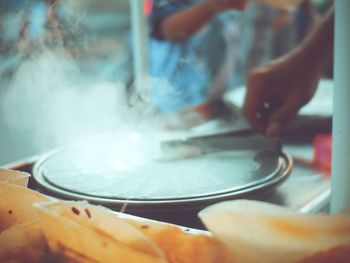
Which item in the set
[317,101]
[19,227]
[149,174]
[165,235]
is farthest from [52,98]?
[317,101]

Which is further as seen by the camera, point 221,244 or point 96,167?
point 96,167

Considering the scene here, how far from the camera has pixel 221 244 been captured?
644 millimetres

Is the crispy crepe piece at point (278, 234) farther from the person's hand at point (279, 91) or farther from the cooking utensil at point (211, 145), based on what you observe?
the person's hand at point (279, 91)

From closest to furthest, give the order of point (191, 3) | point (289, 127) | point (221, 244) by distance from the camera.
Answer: point (221, 244) → point (289, 127) → point (191, 3)

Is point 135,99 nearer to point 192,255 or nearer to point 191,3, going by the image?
point 192,255

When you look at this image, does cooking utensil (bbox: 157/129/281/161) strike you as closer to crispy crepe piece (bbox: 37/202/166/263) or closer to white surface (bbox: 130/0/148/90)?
crispy crepe piece (bbox: 37/202/166/263)

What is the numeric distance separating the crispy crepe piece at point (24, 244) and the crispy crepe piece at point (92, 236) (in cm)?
2

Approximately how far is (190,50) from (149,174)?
1.60 m

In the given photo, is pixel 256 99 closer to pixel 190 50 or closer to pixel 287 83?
pixel 287 83

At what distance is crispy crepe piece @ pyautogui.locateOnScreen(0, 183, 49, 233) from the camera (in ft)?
2.42

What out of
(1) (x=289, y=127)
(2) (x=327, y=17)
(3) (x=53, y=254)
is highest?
(2) (x=327, y=17)

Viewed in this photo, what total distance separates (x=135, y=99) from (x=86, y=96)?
17cm

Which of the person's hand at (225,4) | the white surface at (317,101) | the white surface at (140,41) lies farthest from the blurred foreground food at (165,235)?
the white surface at (140,41)

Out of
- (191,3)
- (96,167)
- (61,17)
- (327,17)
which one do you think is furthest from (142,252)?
(191,3)
